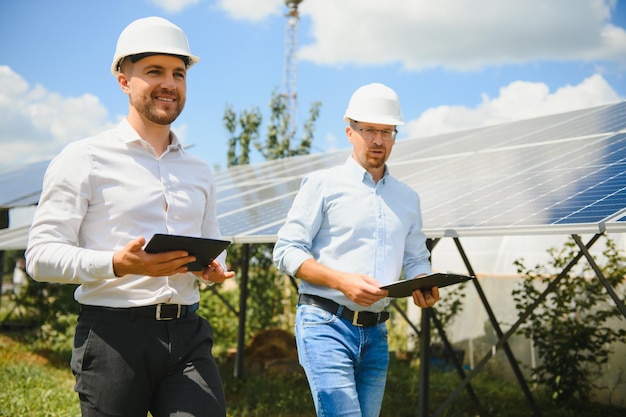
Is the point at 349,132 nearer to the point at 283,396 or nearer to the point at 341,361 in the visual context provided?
the point at 341,361

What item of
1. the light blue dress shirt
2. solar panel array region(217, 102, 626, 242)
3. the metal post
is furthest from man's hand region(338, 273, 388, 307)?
the metal post

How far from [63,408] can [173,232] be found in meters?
5.21

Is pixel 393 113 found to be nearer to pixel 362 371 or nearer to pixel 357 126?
pixel 357 126

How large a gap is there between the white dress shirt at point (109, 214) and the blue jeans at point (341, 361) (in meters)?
0.78

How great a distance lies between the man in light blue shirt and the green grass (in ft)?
14.3

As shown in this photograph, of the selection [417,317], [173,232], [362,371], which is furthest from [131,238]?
[417,317]

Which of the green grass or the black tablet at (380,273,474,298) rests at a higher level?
the black tablet at (380,273,474,298)

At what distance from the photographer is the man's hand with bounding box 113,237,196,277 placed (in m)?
2.43

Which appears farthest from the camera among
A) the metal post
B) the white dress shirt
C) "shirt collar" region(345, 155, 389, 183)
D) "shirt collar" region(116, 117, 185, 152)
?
the metal post

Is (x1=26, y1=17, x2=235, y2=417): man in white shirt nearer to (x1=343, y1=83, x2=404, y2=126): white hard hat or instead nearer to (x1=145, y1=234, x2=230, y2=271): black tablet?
(x1=145, y1=234, x2=230, y2=271): black tablet

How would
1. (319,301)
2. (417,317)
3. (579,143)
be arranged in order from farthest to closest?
(417,317)
(579,143)
(319,301)

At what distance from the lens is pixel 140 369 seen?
2.67 meters

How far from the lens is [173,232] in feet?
9.32

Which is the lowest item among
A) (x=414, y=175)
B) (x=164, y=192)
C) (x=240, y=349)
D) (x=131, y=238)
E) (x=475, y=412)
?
(x=475, y=412)
